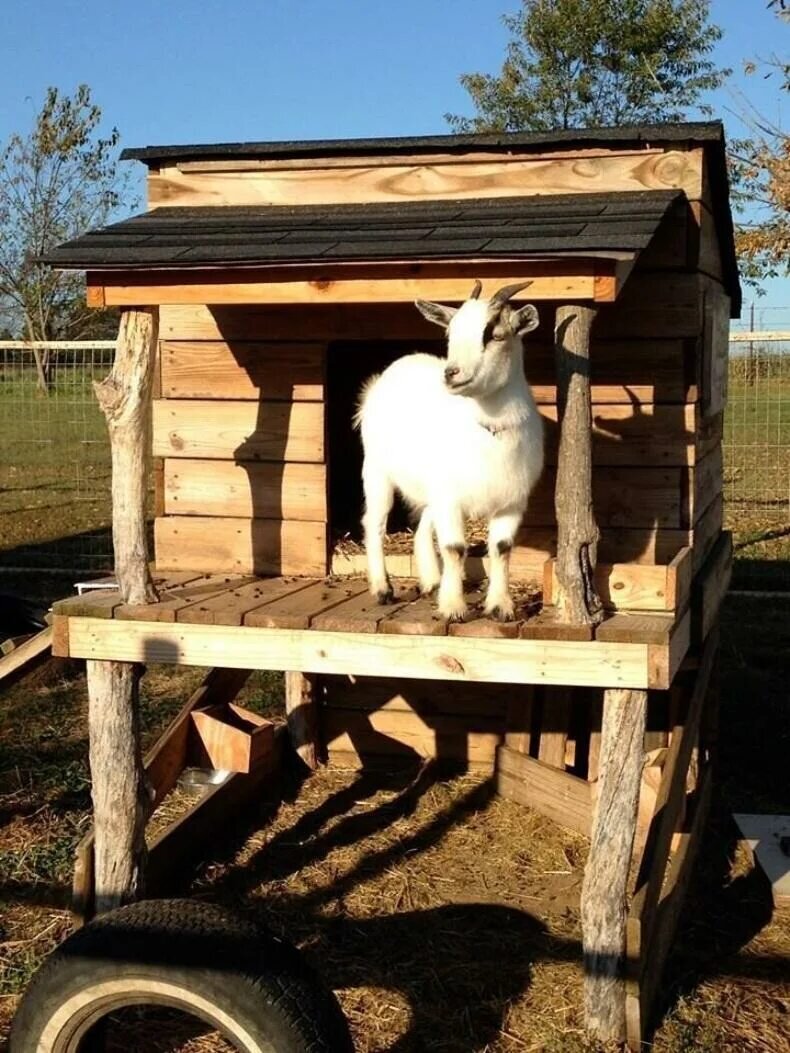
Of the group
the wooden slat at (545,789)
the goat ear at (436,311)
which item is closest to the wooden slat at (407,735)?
the wooden slat at (545,789)

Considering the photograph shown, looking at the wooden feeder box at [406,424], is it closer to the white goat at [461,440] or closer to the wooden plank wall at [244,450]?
the wooden plank wall at [244,450]

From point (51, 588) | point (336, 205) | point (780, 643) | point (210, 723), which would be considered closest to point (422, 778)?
point (210, 723)

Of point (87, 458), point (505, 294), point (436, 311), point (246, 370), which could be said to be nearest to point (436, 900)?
point (246, 370)

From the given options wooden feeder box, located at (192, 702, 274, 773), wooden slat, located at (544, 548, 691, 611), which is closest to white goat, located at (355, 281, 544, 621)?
wooden slat, located at (544, 548, 691, 611)

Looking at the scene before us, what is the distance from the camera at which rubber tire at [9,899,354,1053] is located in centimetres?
351

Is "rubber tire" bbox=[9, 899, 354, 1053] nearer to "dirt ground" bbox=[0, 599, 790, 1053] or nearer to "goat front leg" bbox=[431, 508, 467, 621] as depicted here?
"dirt ground" bbox=[0, 599, 790, 1053]

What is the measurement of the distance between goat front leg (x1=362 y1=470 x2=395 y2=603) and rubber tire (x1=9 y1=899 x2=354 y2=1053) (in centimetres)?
181

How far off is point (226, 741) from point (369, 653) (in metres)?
1.93

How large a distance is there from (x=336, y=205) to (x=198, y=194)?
730mm

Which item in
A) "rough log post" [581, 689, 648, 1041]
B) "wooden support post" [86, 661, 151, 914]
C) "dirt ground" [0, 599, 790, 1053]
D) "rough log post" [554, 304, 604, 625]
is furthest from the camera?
"wooden support post" [86, 661, 151, 914]

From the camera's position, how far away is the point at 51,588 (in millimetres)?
12094

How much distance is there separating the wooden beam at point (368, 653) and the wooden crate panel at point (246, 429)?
1.35 meters

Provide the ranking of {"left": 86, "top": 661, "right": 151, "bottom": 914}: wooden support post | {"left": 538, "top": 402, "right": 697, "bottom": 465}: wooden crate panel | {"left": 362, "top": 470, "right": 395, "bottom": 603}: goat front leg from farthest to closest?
1. {"left": 538, "top": 402, "right": 697, "bottom": 465}: wooden crate panel
2. {"left": 362, "top": 470, "right": 395, "bottom": 603}: goat front leg
3. {"left": 86, "top": 661, "right": 151, "bottom": 914}: wooden support post

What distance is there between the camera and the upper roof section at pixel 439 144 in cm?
536
